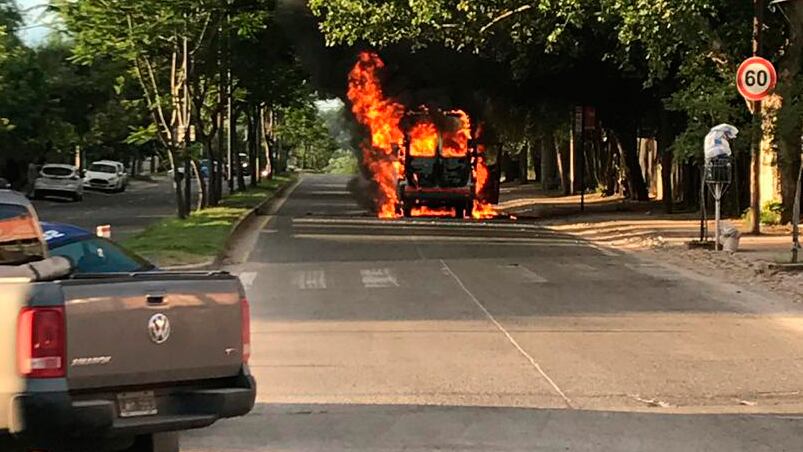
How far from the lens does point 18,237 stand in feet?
23.1

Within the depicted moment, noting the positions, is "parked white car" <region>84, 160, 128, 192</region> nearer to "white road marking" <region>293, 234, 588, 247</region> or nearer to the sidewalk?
the sidewalk

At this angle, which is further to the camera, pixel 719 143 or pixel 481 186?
pixel 481 186

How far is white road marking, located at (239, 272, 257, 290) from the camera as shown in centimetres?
1703

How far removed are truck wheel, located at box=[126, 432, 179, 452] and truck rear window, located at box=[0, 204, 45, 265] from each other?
1267mm

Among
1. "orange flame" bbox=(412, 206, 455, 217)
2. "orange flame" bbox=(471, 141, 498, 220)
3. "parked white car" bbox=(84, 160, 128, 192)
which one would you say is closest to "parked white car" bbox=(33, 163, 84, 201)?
"parked white car" bbox=(84, 160, 128, 192)

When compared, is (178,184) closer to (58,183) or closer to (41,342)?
(58,183)

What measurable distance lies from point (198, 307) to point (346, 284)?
1070cm

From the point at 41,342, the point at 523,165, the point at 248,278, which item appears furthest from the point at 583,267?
the point at 523,165

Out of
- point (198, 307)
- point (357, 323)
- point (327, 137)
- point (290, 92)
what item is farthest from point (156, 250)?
point (327, 137)

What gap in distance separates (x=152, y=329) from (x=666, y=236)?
19862 mm

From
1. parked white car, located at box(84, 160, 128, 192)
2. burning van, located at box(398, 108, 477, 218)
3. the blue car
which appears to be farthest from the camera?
parked white car, located at box(84, 160, 128, 192)

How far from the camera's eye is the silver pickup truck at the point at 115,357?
5.59 m

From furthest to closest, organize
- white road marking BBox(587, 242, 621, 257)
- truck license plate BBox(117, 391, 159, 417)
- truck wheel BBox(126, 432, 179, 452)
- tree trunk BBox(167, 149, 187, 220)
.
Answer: tree trunk BBox(167, 149, 187, 220) → white road marking BBox(587, 242, 621, 257) → truck wheel BBox(126, 432, 179, 452) → truck license plate BBox(117, 391, 159, 417)

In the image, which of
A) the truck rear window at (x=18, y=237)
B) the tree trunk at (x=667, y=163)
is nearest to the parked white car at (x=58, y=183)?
the tree trunk at (x=667, y=163)
